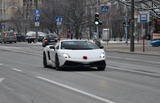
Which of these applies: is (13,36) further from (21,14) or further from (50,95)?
(50,95)

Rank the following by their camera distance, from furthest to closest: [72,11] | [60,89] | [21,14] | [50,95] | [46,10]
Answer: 1. [21,14]
2. [46,10]
3. [72,11]
4. [60,89]
5. [50,95]

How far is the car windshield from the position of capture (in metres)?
20.6

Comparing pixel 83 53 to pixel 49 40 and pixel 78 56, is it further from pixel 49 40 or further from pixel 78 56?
pixel 49 40

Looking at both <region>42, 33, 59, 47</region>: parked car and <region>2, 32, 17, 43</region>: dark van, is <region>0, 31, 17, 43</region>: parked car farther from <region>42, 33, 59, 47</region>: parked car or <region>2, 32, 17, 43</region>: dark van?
<region>42, 33, 59, 47</region>: parked car

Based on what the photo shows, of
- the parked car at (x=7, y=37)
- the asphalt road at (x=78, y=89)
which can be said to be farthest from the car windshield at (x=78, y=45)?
the parked car at (x=7, y=37)

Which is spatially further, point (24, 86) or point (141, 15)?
point (141, 15)

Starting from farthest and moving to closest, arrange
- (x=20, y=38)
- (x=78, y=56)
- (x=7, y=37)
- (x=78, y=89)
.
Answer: (x=20, y=38), (x=7, y=37), (x=78, y=56), (x=78, y=89)

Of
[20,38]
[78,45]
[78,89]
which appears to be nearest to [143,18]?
[78,45]

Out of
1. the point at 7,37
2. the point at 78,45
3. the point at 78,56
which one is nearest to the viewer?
the point at 78,56

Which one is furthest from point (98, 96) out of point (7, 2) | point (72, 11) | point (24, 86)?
point (7, 2)

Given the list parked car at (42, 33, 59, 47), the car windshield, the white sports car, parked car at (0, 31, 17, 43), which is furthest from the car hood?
parked car at (0, 31, 17, 43)

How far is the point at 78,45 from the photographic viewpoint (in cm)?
2077

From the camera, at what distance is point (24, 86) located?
13898 millimetres

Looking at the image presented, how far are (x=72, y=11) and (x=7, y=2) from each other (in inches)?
3725
